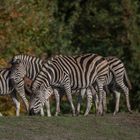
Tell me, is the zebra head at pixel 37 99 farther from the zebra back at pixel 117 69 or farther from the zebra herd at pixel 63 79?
the zebra back at pixel 117 69

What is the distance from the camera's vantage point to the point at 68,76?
17.0 meters

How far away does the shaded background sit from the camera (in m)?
22.8

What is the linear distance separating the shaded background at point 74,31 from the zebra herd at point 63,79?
345 centimetres

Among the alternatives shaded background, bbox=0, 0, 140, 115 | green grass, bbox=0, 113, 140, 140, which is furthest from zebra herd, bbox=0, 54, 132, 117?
shaded background, bbox=0, 0, 140, 115

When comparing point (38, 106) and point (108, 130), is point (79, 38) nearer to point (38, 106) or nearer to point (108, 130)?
point (38, 106)

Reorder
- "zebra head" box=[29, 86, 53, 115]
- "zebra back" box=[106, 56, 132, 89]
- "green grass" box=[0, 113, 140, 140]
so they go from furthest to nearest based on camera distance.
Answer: "zebra back" box=[106, 56, 132, 89], "zebra head" box=[29, 86, 53, 115], "green grass" box=[0, 113, 140, 140]

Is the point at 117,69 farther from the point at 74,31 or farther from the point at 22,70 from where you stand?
the point at 74,31

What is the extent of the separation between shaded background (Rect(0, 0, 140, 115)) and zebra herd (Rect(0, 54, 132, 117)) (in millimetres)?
3451

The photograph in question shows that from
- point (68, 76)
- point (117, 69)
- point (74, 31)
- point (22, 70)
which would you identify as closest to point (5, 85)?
point (22, 70)

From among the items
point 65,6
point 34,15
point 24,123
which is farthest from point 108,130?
point 65,6

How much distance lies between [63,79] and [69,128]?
2.96m

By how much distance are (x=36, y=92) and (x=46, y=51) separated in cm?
804

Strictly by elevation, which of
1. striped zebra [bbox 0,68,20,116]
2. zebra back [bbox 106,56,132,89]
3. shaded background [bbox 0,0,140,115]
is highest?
shaded background [bbox 0,0,140,115]

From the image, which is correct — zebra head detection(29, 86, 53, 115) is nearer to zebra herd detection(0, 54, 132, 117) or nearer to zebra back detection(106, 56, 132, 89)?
zebra herd detection(0, 54, 132, 117)
